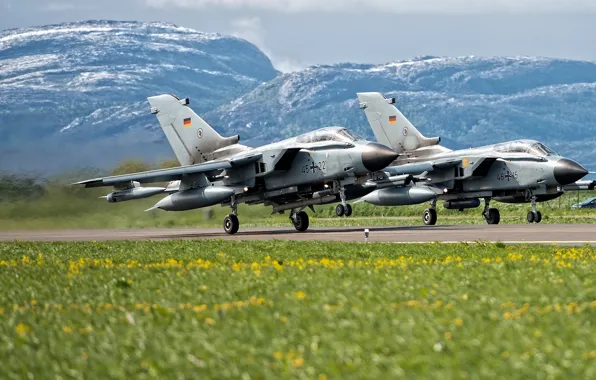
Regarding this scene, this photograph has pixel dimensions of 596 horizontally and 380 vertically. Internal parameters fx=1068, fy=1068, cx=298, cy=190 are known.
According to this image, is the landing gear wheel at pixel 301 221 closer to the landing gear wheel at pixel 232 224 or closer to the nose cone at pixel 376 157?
the landing gear wheel at pixel 232 224

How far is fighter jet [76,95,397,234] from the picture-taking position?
37.0m

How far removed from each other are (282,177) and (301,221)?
2047 millimetres

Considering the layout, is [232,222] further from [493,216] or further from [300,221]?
[493,216]

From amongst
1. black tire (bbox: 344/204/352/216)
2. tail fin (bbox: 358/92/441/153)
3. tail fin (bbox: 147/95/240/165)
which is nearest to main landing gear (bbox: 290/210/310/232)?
black tire (bbox: 344/204/352/216)

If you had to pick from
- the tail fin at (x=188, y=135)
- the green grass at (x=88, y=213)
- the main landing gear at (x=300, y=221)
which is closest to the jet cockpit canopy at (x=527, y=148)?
the green grass at (x=88, y=213)

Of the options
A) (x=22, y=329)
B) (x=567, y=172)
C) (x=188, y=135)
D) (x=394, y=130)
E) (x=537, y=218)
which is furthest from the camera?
(x=394, y=130)

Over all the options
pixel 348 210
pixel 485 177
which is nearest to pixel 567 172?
pixel 485 177

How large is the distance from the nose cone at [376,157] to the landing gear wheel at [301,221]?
4.32 meters

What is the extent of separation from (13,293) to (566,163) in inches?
1212

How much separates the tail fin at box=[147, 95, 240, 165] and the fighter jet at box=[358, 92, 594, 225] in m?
6.55

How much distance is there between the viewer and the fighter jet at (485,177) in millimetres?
41750

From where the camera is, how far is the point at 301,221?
39.8 m

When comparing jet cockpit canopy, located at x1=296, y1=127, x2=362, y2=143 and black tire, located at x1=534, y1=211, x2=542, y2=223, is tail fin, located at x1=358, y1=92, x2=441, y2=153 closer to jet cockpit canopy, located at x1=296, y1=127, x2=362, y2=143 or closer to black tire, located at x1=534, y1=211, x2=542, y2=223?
black tire, located at x1=534, y1=211, x2=542, y2=223

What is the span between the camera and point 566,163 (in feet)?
136
